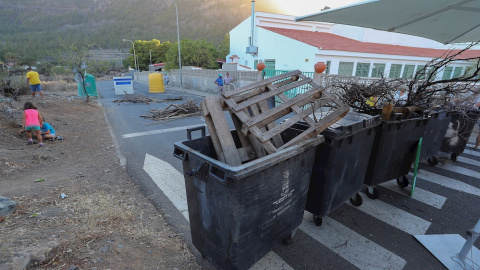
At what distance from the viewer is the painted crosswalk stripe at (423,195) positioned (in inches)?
148

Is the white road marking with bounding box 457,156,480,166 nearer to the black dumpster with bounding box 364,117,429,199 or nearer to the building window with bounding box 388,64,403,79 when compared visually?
the black dumpster with bounding box 364,117,429,199

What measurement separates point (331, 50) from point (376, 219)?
1905cm

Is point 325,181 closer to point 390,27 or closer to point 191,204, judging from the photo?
point 191,204

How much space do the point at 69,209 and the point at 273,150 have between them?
3.06 m

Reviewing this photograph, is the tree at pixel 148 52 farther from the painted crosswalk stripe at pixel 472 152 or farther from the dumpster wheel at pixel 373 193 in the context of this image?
the dumpster wheel at pixel 373 193

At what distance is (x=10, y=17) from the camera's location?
16575cm

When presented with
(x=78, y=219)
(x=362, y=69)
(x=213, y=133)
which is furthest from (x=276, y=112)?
(x=362, y=69)

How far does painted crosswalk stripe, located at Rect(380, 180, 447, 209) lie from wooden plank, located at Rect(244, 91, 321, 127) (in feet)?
9.15

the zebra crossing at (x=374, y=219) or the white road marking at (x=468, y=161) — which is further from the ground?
the white road marking at (x=468, y=161)

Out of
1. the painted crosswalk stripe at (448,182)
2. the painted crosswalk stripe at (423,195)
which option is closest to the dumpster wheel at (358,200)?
the painted crosswalk stripe at (423,195)

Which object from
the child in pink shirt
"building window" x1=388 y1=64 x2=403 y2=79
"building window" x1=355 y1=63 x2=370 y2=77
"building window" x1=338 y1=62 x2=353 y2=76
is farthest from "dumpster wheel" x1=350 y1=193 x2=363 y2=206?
"building window" x1=388 y1=64 x2=403 y2=79

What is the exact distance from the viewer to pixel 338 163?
2752mm

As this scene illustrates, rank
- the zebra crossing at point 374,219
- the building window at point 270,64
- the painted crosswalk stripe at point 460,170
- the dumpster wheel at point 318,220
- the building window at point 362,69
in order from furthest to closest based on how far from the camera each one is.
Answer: the building window at point 270,64 < the building window at point 362,69 < the painted crosswalk stripe at point 460,170 < the dumpster wheel at point 318,220 < the zebra crossing at point 374,219

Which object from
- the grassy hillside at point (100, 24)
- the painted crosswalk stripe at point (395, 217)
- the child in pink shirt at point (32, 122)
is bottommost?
the painted crosswalk stripe at point (395, 217)
